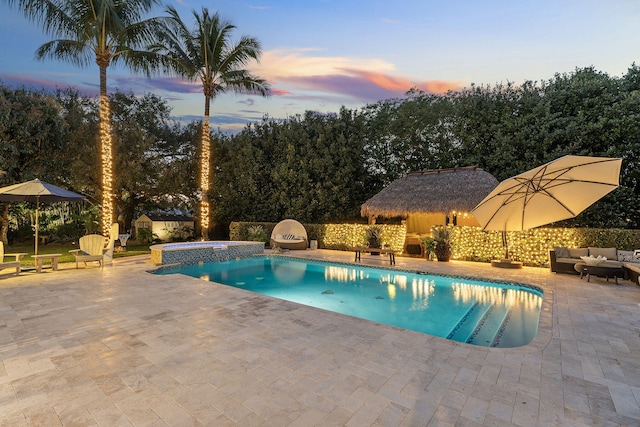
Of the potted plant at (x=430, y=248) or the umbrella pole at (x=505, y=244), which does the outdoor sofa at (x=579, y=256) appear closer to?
the umbrella pole at (x=505, y=244)

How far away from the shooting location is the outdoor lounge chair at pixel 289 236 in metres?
15.8

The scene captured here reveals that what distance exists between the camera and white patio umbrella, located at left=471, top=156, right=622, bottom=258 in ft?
23.2

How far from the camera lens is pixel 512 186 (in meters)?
8.48

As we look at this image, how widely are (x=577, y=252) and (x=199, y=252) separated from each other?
1296 centimetres

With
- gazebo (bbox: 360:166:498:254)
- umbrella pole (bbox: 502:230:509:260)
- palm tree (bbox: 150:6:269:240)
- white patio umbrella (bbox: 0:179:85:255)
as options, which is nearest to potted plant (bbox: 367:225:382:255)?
gazebo (bbox: 360:166:498:254)

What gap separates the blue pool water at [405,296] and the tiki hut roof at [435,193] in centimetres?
484

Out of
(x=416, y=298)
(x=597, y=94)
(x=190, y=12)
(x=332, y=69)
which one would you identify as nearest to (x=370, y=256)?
(x=416, y=298)

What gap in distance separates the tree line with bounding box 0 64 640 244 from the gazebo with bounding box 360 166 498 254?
2.22 meters

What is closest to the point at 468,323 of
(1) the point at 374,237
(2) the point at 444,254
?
(2) the point at 444,254

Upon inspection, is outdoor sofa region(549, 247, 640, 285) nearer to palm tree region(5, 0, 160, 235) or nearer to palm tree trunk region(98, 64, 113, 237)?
palm tree trunk region(98, 64, 113, 237)

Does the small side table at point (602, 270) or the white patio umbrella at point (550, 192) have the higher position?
the white patio umbrella at point (550, 192)

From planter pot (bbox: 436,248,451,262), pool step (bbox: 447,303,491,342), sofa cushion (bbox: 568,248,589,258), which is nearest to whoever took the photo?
pool step (bbox: 447,303,491,342)

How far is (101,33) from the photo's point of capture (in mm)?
11086

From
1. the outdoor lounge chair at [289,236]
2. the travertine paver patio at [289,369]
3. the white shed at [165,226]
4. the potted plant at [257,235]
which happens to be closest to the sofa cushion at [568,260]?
the travertine paver patio at [289,369]
